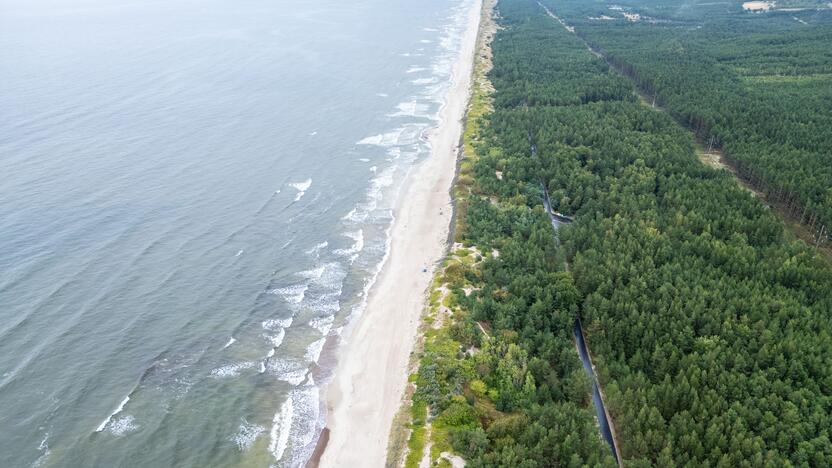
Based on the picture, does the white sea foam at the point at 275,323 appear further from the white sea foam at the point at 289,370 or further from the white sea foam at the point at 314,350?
the white sea foam at the point at 289,370

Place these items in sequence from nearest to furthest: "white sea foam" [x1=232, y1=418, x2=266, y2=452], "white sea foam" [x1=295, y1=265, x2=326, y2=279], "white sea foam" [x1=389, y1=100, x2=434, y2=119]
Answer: "white sea foam" [x1=232, y1=418, x2=266, y2=452], "white sea foam" [x1=295, y1=265, x2=326, y2=279], "white sea foam" [x1=389, y1=100, x2=434, y2=119]

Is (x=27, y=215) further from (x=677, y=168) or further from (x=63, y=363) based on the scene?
(x=677, y=168)

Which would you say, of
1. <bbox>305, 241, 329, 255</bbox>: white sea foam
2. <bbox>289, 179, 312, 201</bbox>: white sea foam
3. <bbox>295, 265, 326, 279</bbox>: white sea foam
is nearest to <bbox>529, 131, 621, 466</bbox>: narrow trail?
<bbox>295, 265, 326, 279</bbox>: white sea foam

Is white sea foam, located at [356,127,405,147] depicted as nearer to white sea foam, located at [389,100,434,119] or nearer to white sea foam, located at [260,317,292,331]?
white sea foam, located at [389,100,434,119]

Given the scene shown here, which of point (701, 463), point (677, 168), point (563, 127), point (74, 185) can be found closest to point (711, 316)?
point (701, 463)

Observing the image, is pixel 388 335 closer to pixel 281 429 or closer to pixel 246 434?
pixel 281 429

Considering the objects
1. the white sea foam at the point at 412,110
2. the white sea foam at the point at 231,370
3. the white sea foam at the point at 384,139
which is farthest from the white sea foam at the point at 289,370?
the white sea foam at the point at 412,110
